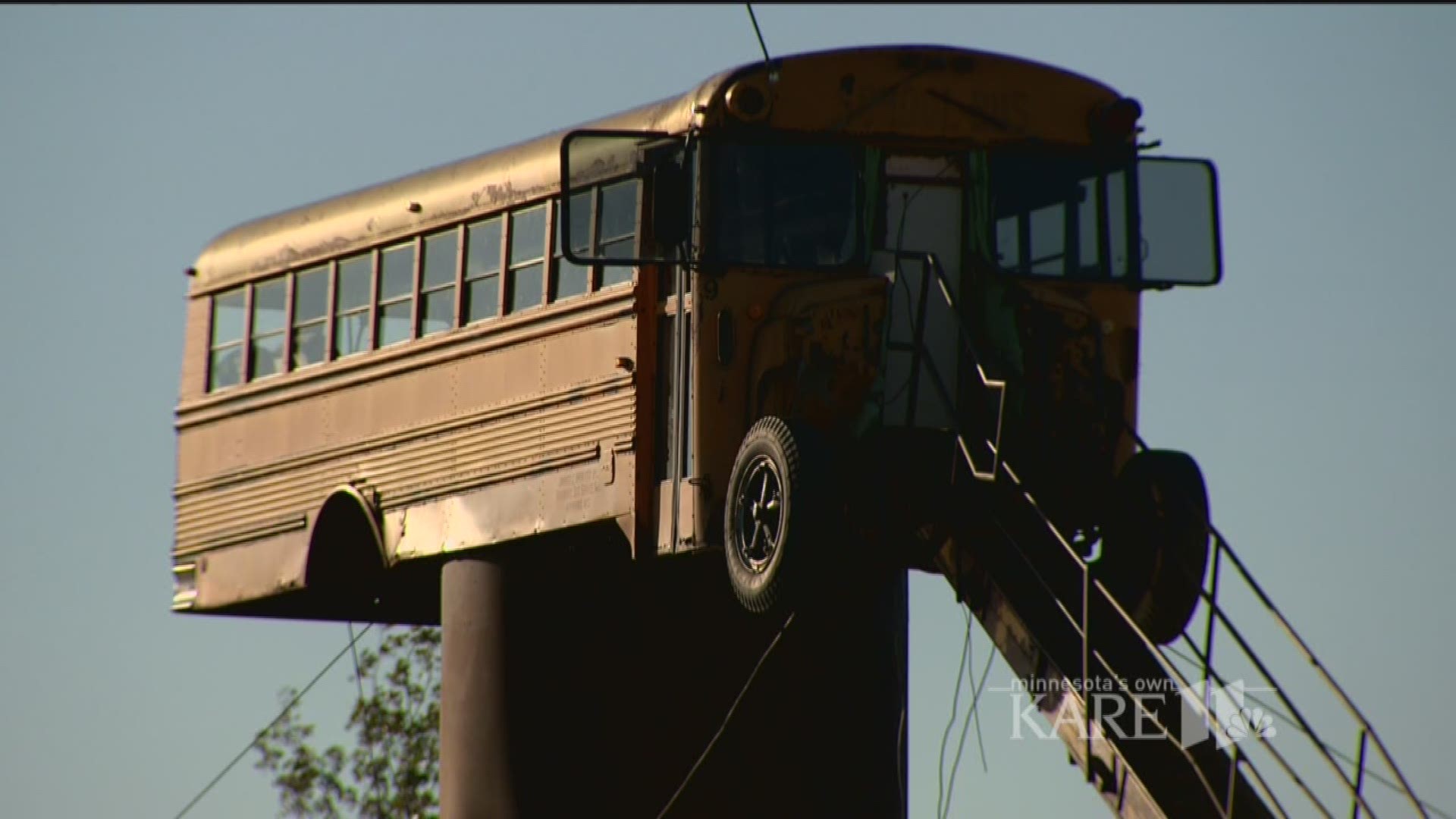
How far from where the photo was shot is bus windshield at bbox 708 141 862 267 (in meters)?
18.6

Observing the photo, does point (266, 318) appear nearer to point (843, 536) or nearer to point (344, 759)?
point (843, 536)

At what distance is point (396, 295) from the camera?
21.5m

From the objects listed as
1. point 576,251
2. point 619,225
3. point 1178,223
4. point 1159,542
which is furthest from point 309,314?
point 1159,542

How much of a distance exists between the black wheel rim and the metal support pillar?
3177mm

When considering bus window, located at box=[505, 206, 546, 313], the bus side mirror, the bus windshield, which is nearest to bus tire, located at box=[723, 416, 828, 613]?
the bus windshield

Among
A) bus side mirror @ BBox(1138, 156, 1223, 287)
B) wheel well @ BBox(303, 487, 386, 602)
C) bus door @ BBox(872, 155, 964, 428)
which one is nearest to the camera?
bus door @ BBox(872, 155, 964, 428)

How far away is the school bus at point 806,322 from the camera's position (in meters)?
18.0

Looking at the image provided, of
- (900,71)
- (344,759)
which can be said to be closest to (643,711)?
(900,71)

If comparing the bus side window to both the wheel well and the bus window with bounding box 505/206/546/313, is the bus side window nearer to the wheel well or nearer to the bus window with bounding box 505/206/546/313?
the bus window with bounding box 505/206/546/313

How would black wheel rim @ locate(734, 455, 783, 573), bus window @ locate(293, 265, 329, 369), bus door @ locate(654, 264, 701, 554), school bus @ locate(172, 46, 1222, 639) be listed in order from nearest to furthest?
black wheel rim @ locate(734, 455, 783, 573) < school bus @ locate(172, 46, 1222, 639) < bus door @ locate(654, 264, 701, 554) < bus window @ locate(293, 265, 329, 369)

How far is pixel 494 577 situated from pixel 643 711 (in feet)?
4.24

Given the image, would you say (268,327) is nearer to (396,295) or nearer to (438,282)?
(396,295)

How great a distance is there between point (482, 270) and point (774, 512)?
3.80 metres

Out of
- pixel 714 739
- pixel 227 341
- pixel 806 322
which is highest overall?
pixel 227 341
